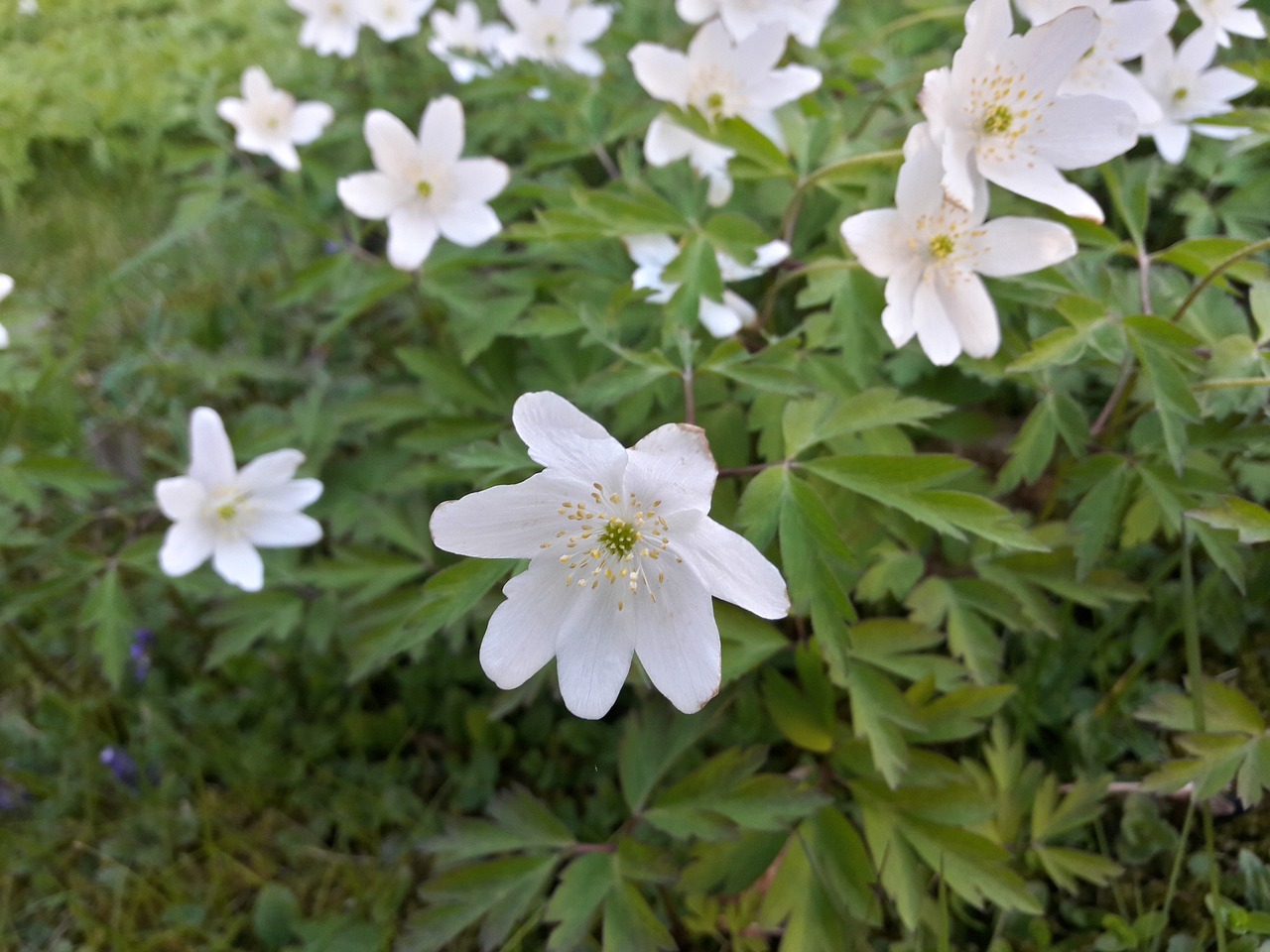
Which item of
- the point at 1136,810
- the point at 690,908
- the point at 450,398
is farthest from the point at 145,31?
the point at 1136,810

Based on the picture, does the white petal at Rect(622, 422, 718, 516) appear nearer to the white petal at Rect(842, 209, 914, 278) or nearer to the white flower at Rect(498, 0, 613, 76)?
the white petal at Rect(842, 209, 914, 278)

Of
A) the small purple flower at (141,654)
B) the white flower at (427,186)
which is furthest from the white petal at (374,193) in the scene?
the small purple flower at (141,654)

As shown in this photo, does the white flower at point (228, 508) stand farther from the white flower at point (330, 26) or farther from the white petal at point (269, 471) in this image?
the white flower at point (330, 26)

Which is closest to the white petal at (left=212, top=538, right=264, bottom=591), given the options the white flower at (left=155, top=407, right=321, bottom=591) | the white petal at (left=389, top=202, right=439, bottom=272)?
the white flower at (left=155, top=407, right=321, bottom=591)

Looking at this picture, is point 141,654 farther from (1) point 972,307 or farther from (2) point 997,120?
(2) point 997,120

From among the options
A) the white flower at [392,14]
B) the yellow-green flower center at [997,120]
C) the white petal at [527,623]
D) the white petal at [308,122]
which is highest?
the white flower at [392,14]

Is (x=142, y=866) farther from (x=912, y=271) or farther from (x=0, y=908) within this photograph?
(x=912, y=271)
